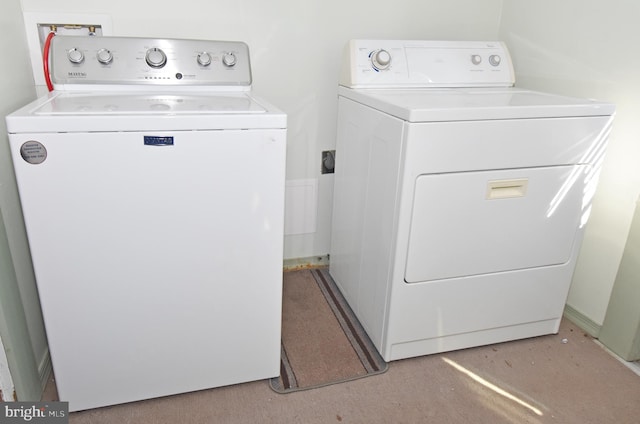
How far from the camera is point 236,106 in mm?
1275

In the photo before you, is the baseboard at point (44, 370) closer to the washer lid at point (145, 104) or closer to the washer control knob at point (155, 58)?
the washer lid at point (145, 104)

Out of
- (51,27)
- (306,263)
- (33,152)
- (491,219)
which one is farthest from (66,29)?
(491,219)

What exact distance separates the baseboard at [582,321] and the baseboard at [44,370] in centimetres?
191

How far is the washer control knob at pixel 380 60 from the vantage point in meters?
1.74

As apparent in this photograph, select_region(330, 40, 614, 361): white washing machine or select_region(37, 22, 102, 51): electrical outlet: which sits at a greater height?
select_region(37, 22, 102, 51): electrical outlet

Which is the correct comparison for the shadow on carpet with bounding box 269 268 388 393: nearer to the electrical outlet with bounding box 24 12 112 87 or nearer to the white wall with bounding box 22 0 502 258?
the white wall with bounding box 22 0 502 258

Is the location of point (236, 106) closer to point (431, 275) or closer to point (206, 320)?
point (206, 320)

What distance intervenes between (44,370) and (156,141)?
0.89 metres

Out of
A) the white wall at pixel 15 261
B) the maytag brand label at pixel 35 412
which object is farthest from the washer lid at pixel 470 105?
the maytag brand label at pixel 35 412

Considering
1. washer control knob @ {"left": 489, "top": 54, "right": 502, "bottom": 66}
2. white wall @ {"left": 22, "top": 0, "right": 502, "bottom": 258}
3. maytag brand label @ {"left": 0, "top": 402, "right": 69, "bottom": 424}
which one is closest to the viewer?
maytag brand label @ {"left": 0, "top": 402, "right": 69, "bottom": 424}

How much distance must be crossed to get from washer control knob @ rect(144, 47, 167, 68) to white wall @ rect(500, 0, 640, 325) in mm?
1454

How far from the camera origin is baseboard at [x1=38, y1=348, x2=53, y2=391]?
144 centimetres

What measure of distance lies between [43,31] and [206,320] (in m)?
1.13

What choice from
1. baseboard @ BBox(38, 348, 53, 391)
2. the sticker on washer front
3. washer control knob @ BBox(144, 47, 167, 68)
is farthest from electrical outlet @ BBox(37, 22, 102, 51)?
baseboard @ BBox(38, 348, 53, 391)
